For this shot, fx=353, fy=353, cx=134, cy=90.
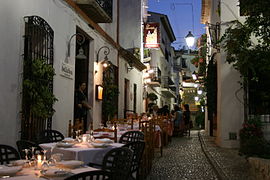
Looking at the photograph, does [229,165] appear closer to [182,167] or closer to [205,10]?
[182,167]

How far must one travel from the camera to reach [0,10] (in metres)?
6.17

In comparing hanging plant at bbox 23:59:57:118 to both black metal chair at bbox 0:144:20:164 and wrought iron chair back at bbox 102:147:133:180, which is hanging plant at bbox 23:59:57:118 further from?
wrought iron chair back at bbox 102:147:133:180

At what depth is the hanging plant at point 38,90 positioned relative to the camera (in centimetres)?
691

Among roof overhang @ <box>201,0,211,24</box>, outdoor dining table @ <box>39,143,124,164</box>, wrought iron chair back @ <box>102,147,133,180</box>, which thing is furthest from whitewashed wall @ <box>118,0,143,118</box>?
wrought iron chair back @ <box>102,147,133,180</box>

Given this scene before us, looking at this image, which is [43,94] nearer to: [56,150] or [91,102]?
[56,150]

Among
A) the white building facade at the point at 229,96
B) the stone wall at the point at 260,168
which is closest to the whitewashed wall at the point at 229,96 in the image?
the white building facade at the point at 229,96

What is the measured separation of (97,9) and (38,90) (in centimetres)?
471

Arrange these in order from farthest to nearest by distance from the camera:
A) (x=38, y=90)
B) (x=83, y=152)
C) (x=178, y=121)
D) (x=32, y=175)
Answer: (x=178, y=121) → (x=38, y=90) → (x=83, y=152) → (x=32, y=175)

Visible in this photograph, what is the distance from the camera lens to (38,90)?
7090 millimetres

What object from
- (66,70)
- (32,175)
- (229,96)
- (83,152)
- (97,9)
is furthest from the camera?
(229,96)

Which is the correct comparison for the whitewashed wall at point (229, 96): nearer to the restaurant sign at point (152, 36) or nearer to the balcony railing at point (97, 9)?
the balcony railing at point (97, 9)

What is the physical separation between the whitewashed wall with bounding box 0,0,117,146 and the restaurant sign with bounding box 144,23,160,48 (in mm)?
12376

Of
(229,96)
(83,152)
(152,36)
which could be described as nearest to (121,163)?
(83,152)

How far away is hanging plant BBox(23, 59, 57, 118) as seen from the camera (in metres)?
6.91
